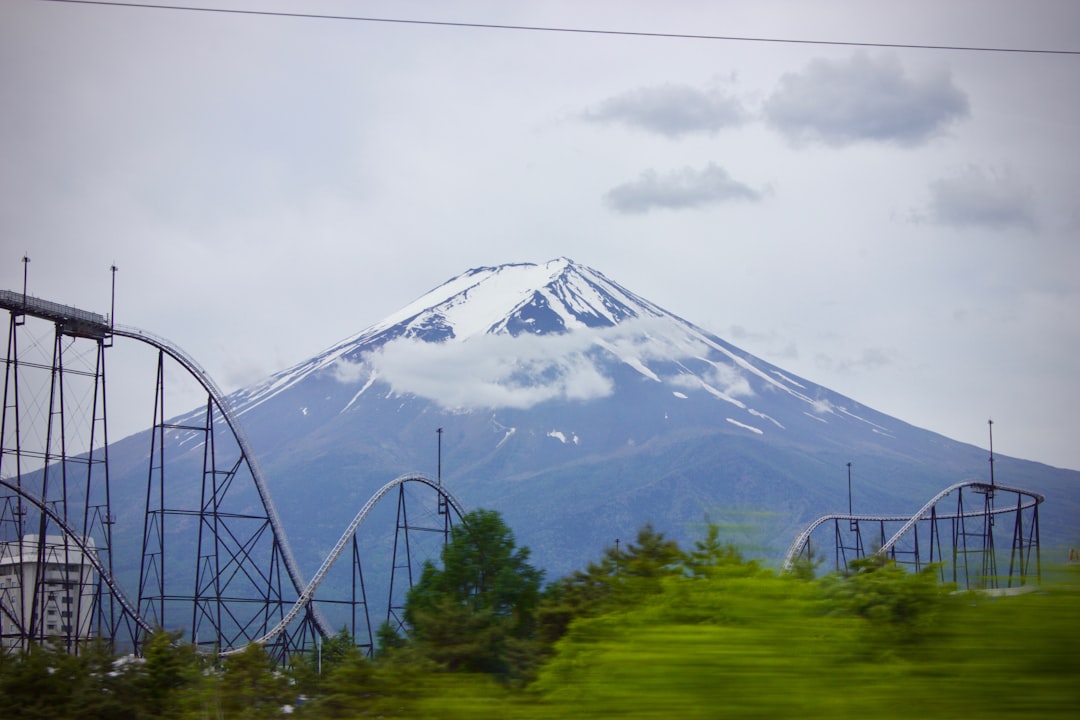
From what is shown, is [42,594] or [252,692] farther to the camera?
[42,594]

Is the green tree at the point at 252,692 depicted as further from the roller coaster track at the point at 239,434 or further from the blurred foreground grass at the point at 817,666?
the roller coaster track at the point at 239,434

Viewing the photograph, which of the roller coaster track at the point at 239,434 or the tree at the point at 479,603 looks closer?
the tree at the point at 479,603

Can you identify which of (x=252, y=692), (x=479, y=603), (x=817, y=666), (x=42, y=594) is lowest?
(x=42, y=594)

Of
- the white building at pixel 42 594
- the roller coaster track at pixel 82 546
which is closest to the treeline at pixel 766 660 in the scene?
the white building at pixel 42 594

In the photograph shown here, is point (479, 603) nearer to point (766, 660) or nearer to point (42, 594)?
point (766, 660)

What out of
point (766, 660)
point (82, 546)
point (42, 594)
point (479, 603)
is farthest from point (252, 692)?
point (42, 594)

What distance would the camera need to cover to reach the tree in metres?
9.76

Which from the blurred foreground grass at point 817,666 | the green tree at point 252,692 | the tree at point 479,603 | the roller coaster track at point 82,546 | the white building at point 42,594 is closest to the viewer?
the blurred foreground grass at point 817,666

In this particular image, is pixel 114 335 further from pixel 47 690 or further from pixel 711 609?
pixel 711 609

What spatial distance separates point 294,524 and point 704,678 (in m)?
197

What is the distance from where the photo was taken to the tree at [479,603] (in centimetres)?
976

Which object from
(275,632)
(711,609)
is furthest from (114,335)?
(711,609)

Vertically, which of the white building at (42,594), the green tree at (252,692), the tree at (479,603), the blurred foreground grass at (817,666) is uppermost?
the blurred foreground grass at (817,666)

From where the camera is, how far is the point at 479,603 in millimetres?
15023
